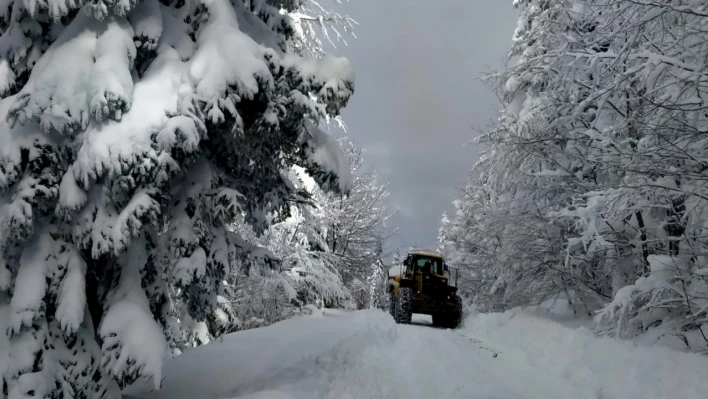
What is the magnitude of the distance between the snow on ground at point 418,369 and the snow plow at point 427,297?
6.13 m

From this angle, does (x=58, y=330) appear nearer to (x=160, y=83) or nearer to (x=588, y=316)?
(x=160, y=83)

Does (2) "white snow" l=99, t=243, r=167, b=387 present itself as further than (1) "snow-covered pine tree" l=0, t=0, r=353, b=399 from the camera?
No

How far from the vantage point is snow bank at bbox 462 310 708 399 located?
6086mm

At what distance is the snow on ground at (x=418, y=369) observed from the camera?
6285mm

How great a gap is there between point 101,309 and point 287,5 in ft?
15.0

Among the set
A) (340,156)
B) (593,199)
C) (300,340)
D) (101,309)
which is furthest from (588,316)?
(101,309)

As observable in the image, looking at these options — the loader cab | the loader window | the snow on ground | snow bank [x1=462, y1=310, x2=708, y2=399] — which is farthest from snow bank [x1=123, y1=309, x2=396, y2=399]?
the loader window

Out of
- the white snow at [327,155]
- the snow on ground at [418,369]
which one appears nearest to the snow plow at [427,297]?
the snow on ground at [418,369]

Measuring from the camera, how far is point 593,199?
8055 millimetres

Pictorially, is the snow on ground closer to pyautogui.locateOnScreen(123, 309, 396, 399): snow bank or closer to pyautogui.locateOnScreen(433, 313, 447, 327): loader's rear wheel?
pyautogui.locateOnScreen(123, 309, 396, 399): snow bank

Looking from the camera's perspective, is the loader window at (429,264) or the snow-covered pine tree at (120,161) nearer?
the snow-covered pine tree at (120,161)

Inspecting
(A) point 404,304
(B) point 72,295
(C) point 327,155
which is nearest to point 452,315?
(A) point 404,304

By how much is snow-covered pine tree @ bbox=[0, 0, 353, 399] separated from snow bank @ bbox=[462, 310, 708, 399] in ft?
16.0

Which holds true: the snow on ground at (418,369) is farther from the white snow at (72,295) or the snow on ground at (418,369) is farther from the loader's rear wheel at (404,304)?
the loader's rear wheel at (404,304)
